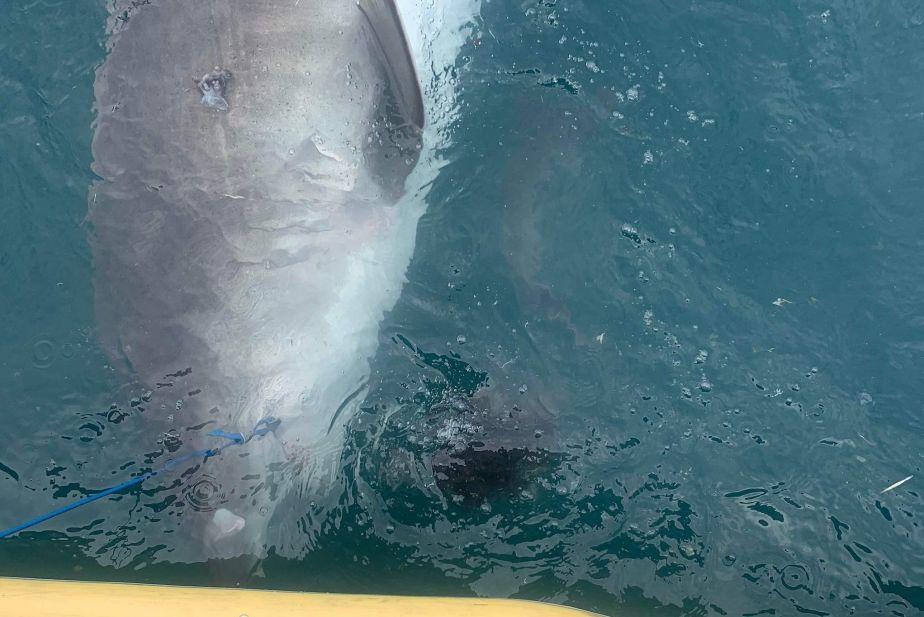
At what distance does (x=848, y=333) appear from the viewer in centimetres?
475

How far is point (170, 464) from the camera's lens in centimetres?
430

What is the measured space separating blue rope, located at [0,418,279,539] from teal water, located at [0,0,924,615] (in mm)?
83

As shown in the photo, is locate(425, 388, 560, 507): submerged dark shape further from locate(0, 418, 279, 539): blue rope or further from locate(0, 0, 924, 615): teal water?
locate(0, 418, 279, 539): blue rope

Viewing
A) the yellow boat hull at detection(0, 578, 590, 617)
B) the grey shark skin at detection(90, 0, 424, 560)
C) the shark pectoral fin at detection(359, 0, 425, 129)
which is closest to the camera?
the yellow boat hull at detection(0, 578, 590, 617)

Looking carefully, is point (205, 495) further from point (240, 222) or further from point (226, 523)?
point (240, 222)

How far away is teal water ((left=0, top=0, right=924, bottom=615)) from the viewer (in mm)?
4371

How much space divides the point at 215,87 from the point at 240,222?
72cm

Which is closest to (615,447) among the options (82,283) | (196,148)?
(196,148)

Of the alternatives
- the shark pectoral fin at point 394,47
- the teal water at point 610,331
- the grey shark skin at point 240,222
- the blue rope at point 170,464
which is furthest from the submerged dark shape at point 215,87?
the blue rope at point 170,464

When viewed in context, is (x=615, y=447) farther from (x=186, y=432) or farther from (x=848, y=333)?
(x=186, y=432)

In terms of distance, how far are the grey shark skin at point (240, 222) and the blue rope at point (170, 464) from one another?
1.7 inches

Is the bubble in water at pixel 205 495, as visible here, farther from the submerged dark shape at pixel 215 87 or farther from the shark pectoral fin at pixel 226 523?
the submerged dark shape at pixel 215 87

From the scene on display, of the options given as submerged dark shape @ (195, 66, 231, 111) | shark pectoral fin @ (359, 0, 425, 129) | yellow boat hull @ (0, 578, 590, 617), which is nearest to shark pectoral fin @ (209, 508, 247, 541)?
yellow boat hull @ (0, 578, 590, 617)

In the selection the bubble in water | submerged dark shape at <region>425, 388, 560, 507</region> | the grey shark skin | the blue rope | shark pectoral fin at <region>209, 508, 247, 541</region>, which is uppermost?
the grey shark skin
